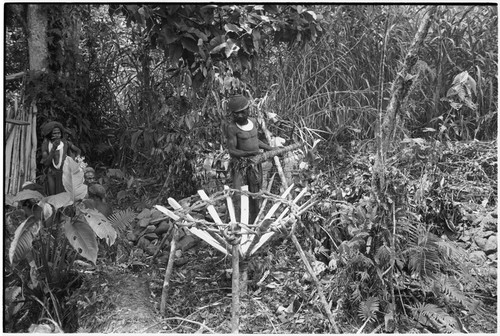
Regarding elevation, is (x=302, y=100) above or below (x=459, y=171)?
above

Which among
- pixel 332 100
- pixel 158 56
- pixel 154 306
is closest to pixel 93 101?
pixel 158 56

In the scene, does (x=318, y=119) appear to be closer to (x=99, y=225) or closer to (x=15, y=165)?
(x=15, y=165)

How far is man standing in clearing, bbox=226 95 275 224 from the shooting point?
3.59 metres

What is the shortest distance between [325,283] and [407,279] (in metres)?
0.44

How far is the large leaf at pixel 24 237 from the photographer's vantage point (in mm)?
3014

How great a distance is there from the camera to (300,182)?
13.3 ft

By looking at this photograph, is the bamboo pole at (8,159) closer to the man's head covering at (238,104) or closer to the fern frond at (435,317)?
the man's head covering at (238,104)

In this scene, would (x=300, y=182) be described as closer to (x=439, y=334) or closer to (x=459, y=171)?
(x=459, y=171)

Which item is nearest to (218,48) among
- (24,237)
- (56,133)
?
(56,133)

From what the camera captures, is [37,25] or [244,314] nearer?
[244,314]

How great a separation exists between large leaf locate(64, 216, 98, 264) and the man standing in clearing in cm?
102

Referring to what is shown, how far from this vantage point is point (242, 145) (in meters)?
3.66

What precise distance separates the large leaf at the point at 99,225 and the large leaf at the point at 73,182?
9 cm

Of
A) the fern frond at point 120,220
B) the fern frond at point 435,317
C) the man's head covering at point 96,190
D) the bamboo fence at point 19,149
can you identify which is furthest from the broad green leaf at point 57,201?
the fern frond at point 435,317
